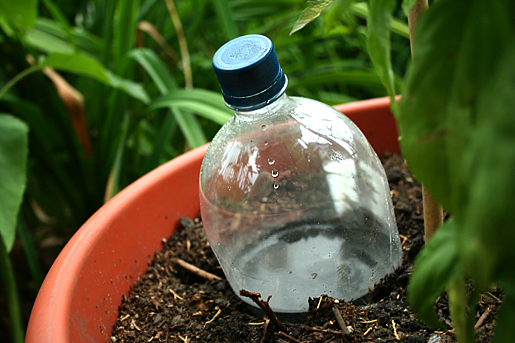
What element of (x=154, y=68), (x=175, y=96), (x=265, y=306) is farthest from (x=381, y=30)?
(x=154, y=68)

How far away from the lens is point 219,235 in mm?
570

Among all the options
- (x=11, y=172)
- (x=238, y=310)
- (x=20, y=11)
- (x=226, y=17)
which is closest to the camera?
Result: (x=238, y=310)

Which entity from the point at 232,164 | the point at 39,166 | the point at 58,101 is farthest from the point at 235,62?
the point at 39,166

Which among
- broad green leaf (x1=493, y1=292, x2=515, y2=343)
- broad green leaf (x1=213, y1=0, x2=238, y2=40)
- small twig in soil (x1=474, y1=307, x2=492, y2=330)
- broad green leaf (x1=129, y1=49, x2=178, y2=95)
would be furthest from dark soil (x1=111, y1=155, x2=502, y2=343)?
broad green leaf (x1=213, y1=0, x2=238, y2=40)

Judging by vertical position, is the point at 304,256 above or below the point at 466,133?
below

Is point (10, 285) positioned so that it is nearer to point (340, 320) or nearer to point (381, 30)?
point (340, 320)

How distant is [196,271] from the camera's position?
629 mm

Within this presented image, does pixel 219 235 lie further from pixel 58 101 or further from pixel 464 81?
pixel 58 101

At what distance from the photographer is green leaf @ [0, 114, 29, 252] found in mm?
626

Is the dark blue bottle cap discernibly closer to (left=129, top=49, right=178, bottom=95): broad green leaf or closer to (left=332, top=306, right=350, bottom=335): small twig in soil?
(left=332, top=306, right=350, bottom=335): small twig in soil

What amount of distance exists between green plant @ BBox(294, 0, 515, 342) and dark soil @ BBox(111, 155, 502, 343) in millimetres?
227

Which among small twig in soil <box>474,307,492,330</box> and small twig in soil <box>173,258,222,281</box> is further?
small twig in soil <box>173,258,222,281</box>

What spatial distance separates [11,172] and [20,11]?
0.34 meters

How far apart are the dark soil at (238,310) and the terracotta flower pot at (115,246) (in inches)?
0.9
